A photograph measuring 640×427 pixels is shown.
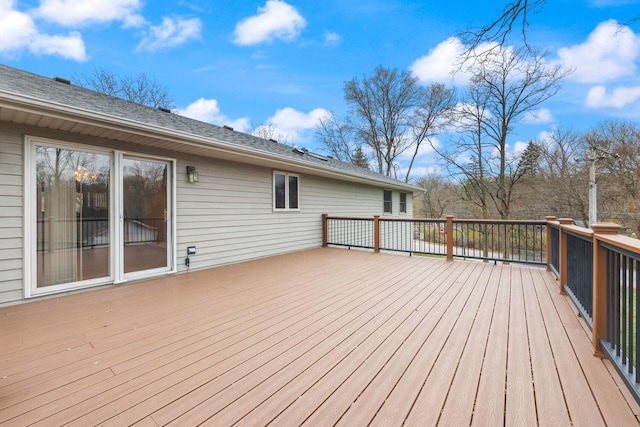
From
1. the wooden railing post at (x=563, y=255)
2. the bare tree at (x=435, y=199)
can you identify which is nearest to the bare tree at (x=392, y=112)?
the bare tree at (x=435, y=199)

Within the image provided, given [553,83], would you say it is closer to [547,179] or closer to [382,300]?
[547,179]

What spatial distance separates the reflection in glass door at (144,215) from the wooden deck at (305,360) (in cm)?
73

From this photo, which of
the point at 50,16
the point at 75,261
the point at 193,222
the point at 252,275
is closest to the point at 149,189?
the point at 193,222

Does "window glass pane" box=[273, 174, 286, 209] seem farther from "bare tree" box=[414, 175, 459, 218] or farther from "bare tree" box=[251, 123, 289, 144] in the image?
"bare tree" box=[414, 175, 459, 218]

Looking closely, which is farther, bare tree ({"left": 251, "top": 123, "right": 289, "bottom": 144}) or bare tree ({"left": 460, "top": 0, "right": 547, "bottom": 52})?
bare tree ({"left": 251, "top": 123, "right": 289, "bottom": 144})

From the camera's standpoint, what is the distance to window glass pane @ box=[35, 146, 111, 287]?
3467 mm

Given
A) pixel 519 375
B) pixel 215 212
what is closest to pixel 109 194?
pixel 215 212

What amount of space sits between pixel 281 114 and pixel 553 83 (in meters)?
13.5

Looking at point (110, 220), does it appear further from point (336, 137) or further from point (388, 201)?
point (336, 137)

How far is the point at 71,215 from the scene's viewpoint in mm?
3664

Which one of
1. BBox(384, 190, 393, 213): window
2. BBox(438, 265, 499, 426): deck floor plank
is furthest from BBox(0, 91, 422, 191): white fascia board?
BBox(384, 190, 393, 213): window

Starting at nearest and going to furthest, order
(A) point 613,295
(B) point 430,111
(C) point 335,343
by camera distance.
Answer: (A) point 613,295 < (C) point 335,343 < (B) point 430,111

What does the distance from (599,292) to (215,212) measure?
17.0 ft

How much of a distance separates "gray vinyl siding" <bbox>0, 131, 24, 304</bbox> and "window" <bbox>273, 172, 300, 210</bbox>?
4101mm
